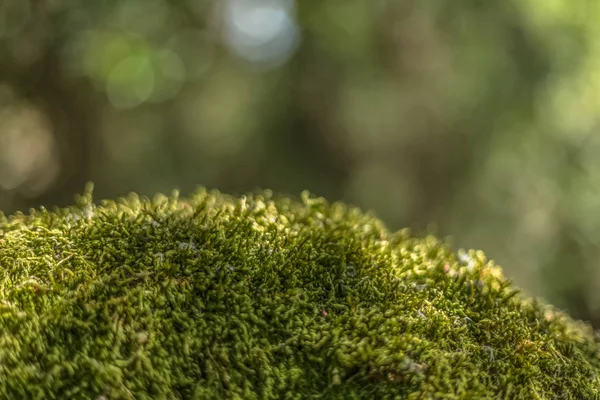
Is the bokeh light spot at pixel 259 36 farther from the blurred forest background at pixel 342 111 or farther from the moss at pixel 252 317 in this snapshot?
the moss at pixel 252 317

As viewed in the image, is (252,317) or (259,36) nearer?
(252,317)

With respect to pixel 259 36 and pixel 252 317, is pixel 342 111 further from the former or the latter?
pixel 252 317

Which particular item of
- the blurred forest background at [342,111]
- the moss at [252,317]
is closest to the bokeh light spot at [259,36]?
the blurred forest background at [342,111]

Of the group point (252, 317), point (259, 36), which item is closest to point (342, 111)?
point (259, 36)

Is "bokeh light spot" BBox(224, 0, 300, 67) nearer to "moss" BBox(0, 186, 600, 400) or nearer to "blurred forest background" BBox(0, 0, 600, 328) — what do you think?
"blurred forest background" BBox(0, 0, 600, 328)

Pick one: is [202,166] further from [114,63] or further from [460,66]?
[460,66]

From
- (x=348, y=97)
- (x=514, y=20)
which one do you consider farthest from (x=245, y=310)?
(x=348, y=97)

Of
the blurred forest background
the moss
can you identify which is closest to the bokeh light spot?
the blurred forest background
